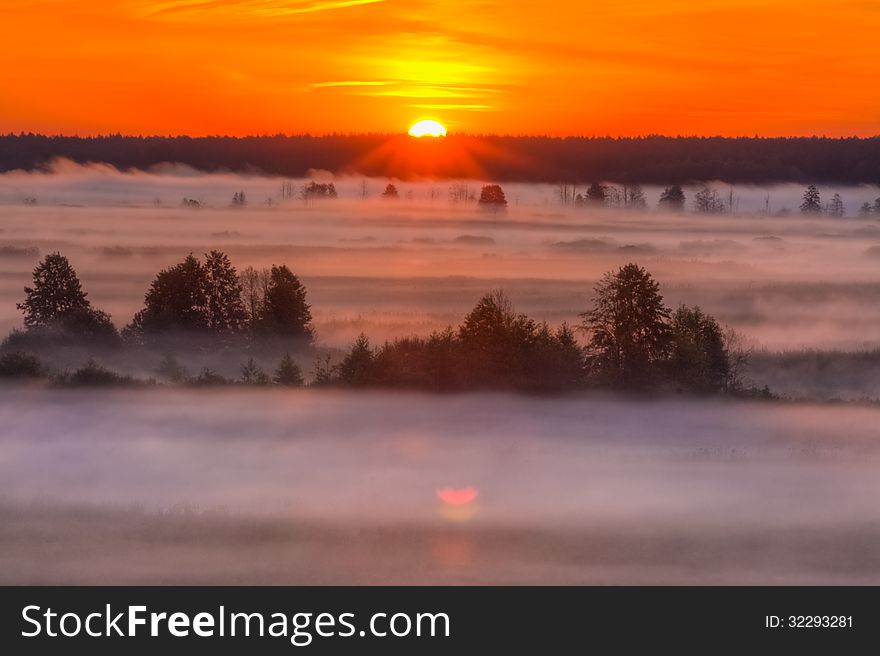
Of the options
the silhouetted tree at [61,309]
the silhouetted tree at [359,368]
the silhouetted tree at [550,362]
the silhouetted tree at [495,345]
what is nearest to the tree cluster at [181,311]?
the silhouetted tree at [61,309]

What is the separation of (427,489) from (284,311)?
75.9 feet

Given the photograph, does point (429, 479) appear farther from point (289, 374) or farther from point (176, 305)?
point (176, 305)

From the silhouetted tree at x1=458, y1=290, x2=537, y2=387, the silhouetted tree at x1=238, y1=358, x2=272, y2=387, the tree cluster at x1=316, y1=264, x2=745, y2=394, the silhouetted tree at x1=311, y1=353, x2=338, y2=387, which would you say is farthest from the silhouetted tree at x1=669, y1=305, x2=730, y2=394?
the silhouetted tree at x1=238, y1=358, x2=272, y2=387

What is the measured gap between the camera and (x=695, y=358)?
85.6 metres

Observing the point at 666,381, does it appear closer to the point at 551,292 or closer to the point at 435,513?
the point at 435,513

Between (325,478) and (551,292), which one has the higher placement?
(551,292)

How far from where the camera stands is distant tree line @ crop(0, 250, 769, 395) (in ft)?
272

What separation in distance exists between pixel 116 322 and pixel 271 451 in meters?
14.2

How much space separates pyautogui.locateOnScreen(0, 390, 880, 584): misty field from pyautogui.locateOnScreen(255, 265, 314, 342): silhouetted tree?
203 inches

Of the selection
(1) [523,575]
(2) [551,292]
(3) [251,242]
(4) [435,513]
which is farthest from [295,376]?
(3) [251,242]

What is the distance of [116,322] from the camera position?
110 metres

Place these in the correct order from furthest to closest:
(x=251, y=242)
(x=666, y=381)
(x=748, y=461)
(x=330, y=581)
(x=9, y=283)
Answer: (x=251, y=242) < (x=9, y=283) < (x=748, y=461) < (x=666, y=381) < (x=330, y=581)

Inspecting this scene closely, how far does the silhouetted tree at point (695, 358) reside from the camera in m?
84.6

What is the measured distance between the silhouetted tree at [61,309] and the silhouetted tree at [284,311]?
9.91 m
